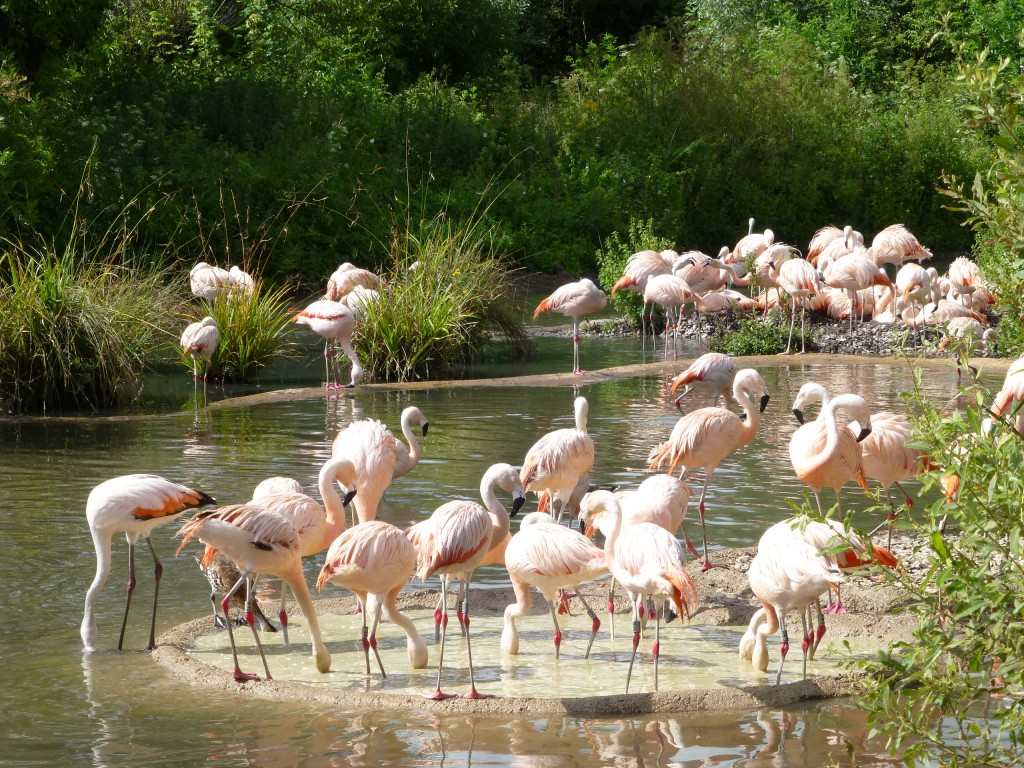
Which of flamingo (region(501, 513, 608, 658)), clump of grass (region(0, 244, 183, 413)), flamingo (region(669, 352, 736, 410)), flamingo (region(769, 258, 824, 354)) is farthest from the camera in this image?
flamingo (region(769, 258, 824, 354))

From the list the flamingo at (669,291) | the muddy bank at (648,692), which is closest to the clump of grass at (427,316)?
the flamingo at (669,291)

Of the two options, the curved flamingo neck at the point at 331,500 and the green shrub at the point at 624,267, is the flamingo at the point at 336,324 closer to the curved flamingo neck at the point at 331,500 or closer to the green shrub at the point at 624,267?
the green shrub at the point at 624,267

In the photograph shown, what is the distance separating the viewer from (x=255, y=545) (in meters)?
4.93

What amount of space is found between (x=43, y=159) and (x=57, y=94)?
2364 mm

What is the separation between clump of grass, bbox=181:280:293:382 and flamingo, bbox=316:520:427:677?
25.9 ft

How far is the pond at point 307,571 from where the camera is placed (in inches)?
169

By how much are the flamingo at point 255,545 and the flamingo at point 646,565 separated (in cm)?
118

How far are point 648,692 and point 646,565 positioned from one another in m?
0.45

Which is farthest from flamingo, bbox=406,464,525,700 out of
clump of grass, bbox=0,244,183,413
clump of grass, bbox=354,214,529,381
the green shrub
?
the green shrub

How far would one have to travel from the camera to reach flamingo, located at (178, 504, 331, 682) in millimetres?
4867

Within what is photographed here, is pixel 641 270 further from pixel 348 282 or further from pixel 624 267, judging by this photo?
pixel 348 282

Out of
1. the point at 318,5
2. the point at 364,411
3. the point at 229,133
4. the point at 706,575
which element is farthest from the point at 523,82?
the point at 706,575

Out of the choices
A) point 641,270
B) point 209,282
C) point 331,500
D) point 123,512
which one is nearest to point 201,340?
point 209,282

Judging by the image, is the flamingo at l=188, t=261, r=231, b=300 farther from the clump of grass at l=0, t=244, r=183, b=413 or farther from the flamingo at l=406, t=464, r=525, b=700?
the flamingo at l=406, t=464, r=525, b=700
